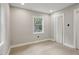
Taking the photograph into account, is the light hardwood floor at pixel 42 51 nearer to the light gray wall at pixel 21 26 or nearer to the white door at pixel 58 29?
the light gray wall at pixel 21 26

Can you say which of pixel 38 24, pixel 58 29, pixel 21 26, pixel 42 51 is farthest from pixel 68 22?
pixel 21 26

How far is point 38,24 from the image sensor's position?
6.34 metres

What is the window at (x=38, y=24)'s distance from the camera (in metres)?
6.11

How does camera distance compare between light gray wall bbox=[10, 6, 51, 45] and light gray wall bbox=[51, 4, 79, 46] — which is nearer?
light gray wall bbox=[51, 4, 79, 46]

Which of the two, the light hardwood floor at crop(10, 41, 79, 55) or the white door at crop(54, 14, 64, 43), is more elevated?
the white door at crop(54, 14, 64, 43)

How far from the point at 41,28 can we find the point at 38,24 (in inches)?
14.3

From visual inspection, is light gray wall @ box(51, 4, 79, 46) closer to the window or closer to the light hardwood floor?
the light hardwood floor

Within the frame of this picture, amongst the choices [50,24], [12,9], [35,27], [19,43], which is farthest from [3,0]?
[50,24]

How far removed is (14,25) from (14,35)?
482 mm

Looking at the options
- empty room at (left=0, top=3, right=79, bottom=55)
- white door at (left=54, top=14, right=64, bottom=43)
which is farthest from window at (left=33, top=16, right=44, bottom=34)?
white door at (left=54, top=14, right=64, bottom=43)

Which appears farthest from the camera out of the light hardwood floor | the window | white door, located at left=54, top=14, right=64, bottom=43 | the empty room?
the window

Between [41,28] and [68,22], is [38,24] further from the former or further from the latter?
[68,22]

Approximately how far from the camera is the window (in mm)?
6113

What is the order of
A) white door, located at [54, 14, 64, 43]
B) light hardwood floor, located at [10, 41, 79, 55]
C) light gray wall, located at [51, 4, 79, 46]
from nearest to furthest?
light hardwood floor, located at [10, 41, 79, 55] → light gray wall, located at [51, 4, 79, 46] → white door, located at [54, 14, 64, 43]
